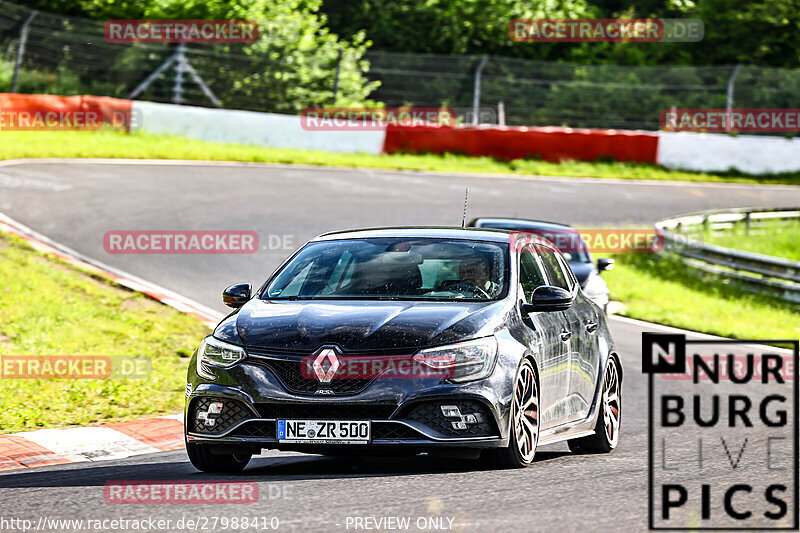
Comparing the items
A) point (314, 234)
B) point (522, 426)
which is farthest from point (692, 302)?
point (522, 426)

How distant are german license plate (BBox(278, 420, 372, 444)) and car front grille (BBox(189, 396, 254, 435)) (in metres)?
0.34

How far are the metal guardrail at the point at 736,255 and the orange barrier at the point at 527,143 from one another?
5.61 metres

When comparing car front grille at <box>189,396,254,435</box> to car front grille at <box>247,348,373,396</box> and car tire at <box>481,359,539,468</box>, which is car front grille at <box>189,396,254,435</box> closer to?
car front grille at <box>247,348,373,396</box>

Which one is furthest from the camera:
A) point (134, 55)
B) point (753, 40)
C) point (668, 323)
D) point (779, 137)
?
point (753, 40)

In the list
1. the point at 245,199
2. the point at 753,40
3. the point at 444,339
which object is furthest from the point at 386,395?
the point at 753,40

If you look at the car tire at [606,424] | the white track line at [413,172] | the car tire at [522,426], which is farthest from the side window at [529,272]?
the white track line at [413,172]

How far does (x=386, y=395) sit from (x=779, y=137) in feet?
105

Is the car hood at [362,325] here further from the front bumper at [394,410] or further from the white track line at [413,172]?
the white track line at [413,172]

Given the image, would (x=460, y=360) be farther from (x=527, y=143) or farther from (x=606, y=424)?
(x=527, y=143)

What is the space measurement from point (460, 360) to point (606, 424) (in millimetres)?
2421

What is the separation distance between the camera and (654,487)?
6695 mm

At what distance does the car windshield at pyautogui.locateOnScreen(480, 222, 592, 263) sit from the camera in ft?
53.5

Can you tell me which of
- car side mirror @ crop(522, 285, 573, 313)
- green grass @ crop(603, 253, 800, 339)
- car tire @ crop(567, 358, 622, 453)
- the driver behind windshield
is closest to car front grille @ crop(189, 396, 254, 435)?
the driver behind windshield

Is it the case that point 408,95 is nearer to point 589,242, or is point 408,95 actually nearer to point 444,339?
point 589,242
